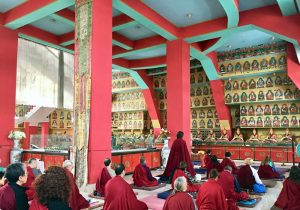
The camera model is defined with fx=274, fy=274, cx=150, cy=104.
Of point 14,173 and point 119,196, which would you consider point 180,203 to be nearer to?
point 119,196

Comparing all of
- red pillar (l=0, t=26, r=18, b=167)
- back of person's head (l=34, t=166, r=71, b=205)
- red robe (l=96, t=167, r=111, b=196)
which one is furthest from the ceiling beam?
back of person's head (l=34, t=166, r=71, b=205)

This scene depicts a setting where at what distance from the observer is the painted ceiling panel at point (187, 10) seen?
33.4 ft

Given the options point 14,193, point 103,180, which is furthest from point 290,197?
point 14,193

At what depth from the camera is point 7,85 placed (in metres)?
10.9

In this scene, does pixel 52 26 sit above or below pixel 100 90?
above

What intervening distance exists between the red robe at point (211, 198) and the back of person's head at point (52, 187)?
8.43 feet

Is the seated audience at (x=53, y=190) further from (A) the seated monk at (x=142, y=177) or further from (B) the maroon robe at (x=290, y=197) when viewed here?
(A) the seated monk at (x=142, y=177)

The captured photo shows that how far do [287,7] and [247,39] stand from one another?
4.76 m

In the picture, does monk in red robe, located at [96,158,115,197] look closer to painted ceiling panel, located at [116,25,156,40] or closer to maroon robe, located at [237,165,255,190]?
maroon robe, located at [237,165,255,190]

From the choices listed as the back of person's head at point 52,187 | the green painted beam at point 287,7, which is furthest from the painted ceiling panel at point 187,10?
the back of person's head at point 52,187

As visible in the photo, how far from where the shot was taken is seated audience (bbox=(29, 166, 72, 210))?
2.50m

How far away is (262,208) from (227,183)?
106 cm

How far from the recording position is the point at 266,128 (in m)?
16.8

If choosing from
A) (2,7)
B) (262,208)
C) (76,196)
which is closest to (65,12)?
(2,7)
